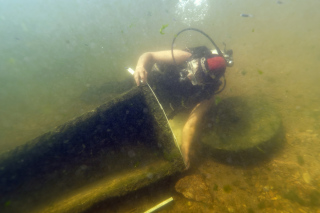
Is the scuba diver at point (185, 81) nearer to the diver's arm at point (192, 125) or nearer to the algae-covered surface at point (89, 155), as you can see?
the diver's arm at point (192, 125)

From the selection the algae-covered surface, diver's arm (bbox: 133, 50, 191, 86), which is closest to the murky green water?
the algae-covered surface

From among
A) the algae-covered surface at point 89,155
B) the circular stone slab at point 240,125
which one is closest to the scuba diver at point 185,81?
the circular stone slab at point 240,125

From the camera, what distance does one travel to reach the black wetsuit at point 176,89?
3684 millimetres

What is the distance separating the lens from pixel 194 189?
273 cm

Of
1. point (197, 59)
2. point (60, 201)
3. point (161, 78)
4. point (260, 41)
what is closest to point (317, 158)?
point (197, 59)

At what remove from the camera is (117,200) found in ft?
7.35

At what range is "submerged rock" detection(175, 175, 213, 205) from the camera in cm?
259

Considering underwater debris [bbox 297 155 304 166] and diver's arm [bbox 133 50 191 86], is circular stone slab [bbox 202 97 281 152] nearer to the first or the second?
underwater debris [bbox 297 155 304 166]

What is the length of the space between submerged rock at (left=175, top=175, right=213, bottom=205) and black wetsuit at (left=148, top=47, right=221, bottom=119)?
1409 mm

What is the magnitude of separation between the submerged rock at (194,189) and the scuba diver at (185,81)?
741 mm

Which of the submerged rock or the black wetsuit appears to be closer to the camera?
the submerged rock

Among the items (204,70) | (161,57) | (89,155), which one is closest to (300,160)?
(204,70)

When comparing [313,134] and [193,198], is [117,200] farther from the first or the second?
[313,134]

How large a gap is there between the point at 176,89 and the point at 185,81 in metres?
0.28
